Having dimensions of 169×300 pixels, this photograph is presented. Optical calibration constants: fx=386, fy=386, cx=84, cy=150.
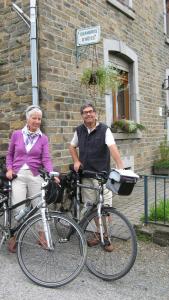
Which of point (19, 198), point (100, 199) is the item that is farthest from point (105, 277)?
point (19, 198)

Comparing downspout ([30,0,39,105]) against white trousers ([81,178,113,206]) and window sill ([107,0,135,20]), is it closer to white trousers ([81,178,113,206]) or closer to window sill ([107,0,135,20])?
white trousers ([81,178,113,206])

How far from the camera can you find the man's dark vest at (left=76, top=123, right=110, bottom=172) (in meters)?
4.34

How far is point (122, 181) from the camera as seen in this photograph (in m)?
3.81

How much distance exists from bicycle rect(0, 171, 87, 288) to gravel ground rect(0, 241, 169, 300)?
12 cm

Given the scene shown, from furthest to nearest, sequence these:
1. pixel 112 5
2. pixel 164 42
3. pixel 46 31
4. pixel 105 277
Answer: pixel 164 42
pixel 112 5
pixel 46 31
pixel 105 277

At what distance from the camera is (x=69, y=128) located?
22.0ft

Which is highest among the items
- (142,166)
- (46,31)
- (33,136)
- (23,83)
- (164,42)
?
(164,42)

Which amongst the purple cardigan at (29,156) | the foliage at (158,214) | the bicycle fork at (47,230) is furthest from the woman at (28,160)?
the foliage at (158,214)

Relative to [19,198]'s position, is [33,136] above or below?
above

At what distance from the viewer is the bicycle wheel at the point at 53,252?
11.9ft

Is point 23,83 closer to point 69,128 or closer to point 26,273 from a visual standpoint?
point 69,128

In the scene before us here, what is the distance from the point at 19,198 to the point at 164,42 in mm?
8788

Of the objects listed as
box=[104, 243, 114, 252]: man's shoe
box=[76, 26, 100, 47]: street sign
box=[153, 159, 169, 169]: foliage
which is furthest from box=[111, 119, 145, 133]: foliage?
box=[104, 243, 114, 252]: man's shoe

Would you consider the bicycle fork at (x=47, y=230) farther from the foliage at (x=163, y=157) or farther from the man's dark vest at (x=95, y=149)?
the foliage at (x=163, y=157)
